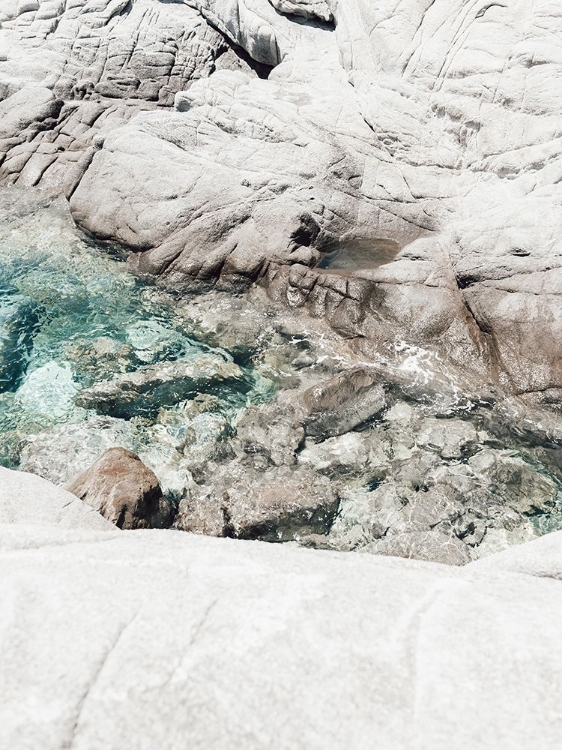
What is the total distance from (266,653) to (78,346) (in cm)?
1045

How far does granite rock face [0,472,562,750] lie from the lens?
369 centimetres

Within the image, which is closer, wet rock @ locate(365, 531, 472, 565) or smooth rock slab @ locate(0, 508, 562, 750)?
smooth rock slab @ locate(0, 508, 562, 750)

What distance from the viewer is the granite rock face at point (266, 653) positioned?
3688mm

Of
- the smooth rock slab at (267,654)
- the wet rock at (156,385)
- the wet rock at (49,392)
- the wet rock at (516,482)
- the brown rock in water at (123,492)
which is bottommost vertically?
the wet rock at (49,392)

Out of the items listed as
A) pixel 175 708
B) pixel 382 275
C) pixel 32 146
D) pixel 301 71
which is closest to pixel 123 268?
pixel 382 275

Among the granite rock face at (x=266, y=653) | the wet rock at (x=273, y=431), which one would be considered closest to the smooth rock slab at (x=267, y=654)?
the granite rock face at (x=266, y=653)

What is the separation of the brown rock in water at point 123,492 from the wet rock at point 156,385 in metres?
2.20

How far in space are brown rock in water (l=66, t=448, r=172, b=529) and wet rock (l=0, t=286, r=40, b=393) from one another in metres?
4.15

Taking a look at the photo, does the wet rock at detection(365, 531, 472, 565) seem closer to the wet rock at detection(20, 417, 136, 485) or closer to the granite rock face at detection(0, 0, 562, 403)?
the granite rock face at detection(0, 0, 562, 403)

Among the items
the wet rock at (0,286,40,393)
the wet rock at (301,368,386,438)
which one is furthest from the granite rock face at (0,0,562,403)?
the wet rock at (0,286,40,393)

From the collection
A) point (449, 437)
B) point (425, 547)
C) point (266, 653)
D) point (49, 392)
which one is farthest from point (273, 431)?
point (266, 653)

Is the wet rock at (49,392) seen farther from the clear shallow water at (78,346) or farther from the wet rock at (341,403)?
the wet rock at (341,403)

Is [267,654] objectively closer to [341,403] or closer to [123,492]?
[123,492]

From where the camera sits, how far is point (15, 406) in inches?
463
